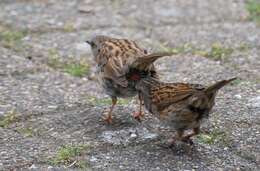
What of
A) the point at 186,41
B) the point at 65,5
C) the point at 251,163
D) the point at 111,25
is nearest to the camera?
the point at 251,163

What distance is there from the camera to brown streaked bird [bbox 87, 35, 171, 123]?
5777 millimetres

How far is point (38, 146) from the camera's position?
5617mm

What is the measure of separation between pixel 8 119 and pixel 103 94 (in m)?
1.09

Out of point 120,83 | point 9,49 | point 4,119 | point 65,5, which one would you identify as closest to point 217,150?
point 120,83

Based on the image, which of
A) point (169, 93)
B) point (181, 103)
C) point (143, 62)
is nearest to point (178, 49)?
point (143, 62)

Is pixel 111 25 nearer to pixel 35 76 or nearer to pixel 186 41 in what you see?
pixel 186 41

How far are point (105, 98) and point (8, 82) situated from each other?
1011 millimetres

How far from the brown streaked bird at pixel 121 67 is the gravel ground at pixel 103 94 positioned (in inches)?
12.0

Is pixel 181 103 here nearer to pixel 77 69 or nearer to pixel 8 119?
pixel 8 119

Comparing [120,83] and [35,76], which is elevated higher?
[120,83]

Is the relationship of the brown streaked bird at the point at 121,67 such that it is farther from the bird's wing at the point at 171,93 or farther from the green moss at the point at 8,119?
the green moss at the point at 8,119

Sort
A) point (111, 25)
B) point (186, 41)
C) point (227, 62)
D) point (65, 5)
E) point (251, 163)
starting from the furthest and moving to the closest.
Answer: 1. point (65, 5)
2. point (111, 25)
3. point (186, 41)
4. point (227, 62)
5. point (251, 163)

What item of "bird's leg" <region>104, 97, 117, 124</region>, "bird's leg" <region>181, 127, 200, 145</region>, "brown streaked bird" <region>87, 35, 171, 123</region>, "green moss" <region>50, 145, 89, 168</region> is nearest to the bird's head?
"brown streaked bird" <region>87, 35, 171, 123</region>

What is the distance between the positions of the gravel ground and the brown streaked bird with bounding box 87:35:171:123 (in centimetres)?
30
